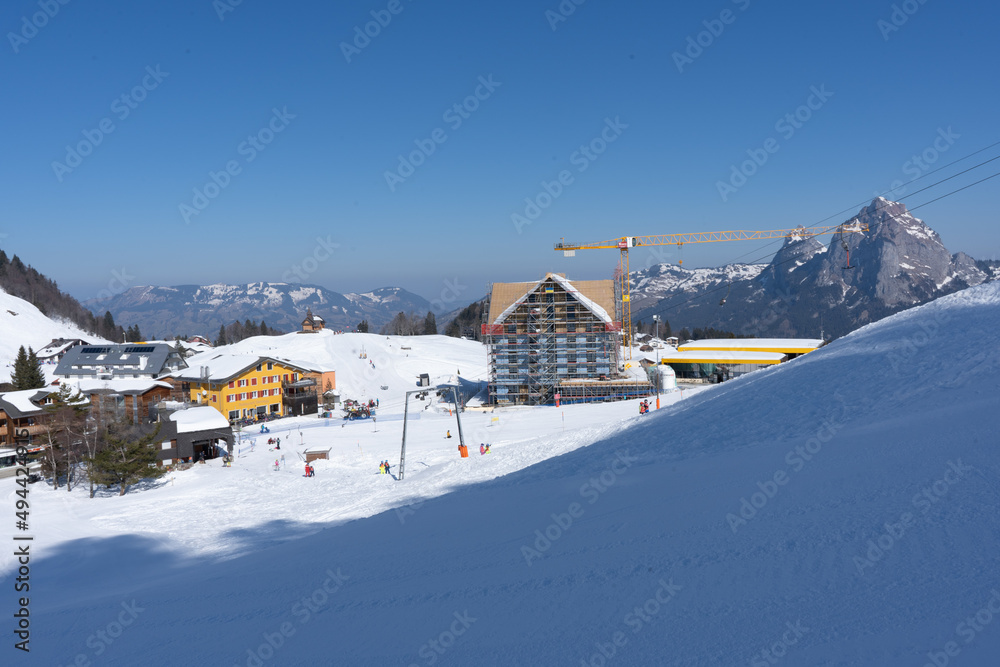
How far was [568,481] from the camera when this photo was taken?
12336 mm

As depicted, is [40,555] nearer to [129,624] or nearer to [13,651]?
[13,651]

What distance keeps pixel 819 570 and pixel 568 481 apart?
278 inches

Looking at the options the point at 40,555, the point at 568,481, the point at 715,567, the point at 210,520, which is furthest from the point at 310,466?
the point at 715,567

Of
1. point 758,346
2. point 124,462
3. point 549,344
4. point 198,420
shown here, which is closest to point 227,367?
point 198,420

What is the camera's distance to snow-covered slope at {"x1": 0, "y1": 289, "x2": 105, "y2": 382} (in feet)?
261

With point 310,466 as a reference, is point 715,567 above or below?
above

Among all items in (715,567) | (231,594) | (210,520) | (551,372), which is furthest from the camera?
(551,372)

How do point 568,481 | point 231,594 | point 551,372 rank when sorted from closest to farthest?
1. point 231,594
2. point 568,481
3. point 551,372

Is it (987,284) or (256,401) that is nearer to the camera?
(987,284)

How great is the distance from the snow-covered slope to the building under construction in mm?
67579

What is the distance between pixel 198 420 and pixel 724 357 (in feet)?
146

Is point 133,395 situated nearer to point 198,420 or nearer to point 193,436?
point 198,420

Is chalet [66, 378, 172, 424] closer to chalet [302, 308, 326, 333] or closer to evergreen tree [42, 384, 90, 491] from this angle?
evergreen tree [42, 384, 90, 491]

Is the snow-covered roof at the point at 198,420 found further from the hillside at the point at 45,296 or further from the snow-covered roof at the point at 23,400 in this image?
the hillside at the point at 45,296
